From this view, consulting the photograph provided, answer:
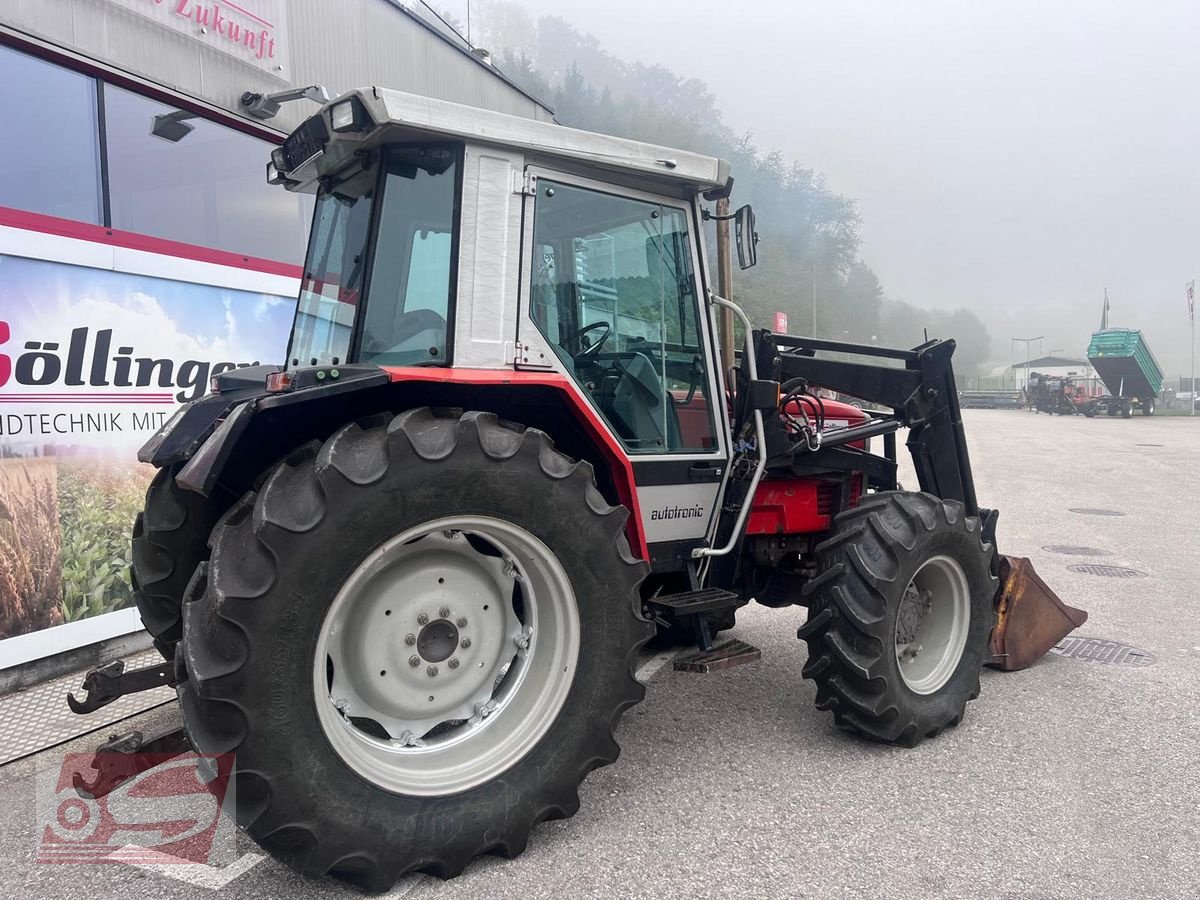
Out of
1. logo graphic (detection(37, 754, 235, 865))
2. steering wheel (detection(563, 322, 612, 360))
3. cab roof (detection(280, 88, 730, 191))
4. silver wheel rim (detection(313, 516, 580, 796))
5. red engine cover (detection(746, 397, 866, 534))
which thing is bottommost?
logo graphic (detection(37, 754, 235, 865))

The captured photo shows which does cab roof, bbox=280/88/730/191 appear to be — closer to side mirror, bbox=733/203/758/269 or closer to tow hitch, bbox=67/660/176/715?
side mirror, bbox=733/203/758/269

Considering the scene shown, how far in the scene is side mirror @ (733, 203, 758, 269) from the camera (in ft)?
11.9

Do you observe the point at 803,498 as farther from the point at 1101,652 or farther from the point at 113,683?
the point at 113,683

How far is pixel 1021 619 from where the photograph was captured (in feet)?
15.4

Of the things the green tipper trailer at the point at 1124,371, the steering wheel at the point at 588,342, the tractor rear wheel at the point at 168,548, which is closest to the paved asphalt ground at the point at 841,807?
the tractor rear wheel at the point at 168,548

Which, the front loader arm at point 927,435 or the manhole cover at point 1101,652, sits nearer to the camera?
the front loader arm at point 927,435

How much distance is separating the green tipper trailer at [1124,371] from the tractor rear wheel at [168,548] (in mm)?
41638

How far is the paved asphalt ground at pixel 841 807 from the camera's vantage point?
8.70 ft

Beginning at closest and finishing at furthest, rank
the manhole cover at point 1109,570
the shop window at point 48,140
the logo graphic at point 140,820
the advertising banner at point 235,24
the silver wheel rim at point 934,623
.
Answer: the logo graphic at point 140,820 < the silver wheel rim at point 934,623 < the shop window at point 48,140 < the advertising banner at point 235,24 < the manhole cover at point 1109,570

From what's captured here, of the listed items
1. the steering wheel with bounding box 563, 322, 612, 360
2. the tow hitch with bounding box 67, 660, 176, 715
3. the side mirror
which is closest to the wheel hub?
the tow hitch with bounding box 67, 660, 176, 715

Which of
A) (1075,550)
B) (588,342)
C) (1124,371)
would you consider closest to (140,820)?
(588,342)

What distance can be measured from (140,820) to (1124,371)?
141ft

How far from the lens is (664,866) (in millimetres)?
2736

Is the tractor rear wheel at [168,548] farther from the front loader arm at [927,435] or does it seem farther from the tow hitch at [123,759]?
the front loader arm at [927,435]
